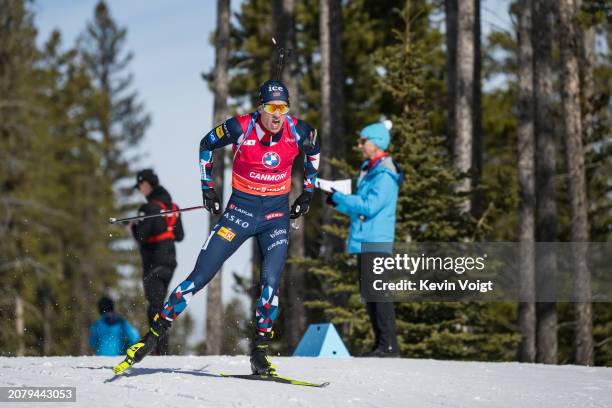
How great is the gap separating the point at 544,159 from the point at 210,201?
585 inches

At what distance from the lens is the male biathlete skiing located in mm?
8555

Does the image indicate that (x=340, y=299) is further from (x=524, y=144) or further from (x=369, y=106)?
(x=369, y=106)

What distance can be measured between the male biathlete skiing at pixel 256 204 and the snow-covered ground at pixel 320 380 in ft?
1.68

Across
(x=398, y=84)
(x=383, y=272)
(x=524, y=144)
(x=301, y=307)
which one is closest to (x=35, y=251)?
(x=301, y=307)

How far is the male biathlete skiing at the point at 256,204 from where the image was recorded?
28.1 feet

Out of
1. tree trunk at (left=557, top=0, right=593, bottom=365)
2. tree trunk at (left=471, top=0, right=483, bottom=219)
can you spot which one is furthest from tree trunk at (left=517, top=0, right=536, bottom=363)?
tree trunk at (left=557, top=0, right=593, bottom=365)

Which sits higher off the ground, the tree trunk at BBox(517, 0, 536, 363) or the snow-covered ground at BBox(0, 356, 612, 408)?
the tree trunk at BBox(517, 0, 536, 363)

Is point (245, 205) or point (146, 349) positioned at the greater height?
point (245, 205)

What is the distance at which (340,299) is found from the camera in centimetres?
2017

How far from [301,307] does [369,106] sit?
802 cm

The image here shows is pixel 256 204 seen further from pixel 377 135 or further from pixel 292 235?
pixel 292 235

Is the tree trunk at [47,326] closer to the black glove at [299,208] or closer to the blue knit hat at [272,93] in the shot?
the black glove at [299,208]

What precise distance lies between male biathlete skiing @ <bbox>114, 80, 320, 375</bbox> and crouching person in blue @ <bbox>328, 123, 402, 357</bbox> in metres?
2.32

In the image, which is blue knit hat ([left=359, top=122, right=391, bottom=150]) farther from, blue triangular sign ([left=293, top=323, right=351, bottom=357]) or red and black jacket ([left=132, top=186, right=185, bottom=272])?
red and black jacket ([left=132, top=186, right=185, bottom=272])
